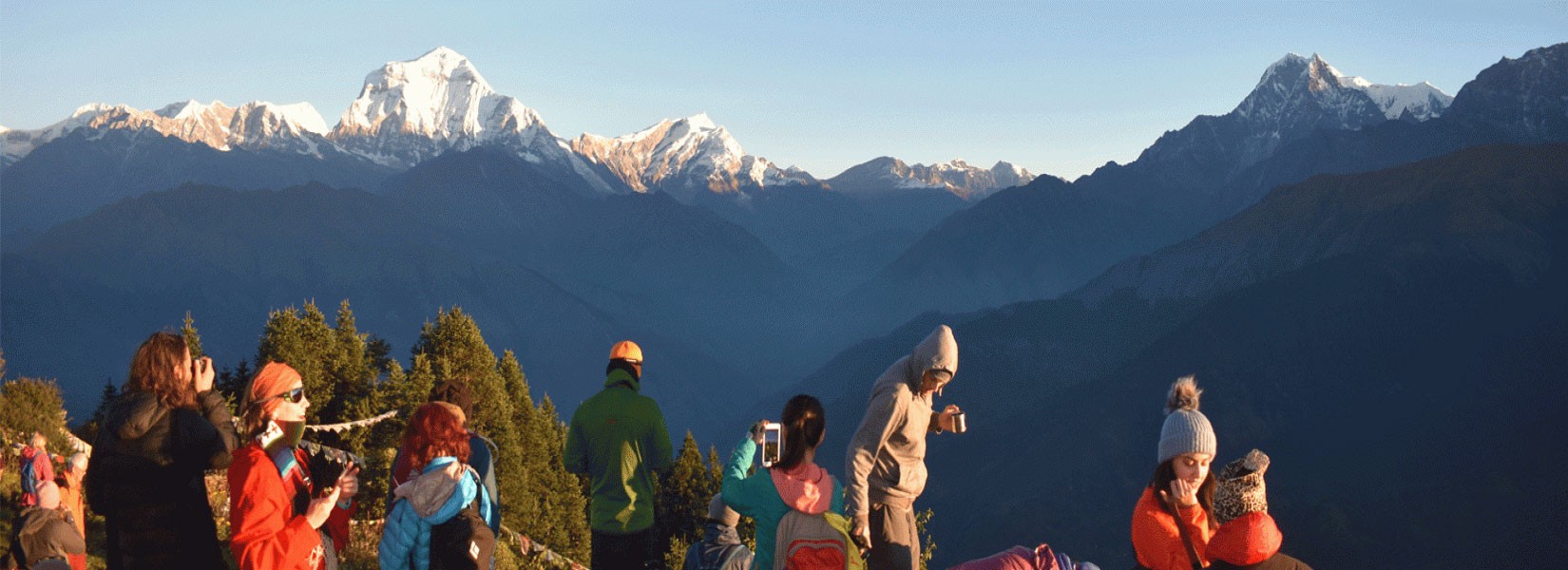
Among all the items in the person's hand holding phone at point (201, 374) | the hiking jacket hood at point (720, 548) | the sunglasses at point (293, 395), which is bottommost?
the hiking jacket hood at point (720, 548)

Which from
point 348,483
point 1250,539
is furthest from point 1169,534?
point 348,483

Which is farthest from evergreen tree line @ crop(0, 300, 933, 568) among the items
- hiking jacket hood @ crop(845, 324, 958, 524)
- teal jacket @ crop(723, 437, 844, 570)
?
teal jacket @ crop(723, 437, 844, 570)

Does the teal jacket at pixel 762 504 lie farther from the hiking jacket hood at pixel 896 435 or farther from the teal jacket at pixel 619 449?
the teal jacket at pixel 619 449

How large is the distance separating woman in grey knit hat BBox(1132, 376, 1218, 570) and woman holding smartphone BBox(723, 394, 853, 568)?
1.98 metres

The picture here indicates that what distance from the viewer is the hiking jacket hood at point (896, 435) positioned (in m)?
8.20

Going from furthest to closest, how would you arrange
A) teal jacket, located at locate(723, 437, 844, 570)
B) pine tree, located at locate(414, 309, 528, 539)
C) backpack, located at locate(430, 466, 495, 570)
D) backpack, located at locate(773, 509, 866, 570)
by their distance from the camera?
pine tree, located at locate(414, 309, 528, 539)
teal jacket, located at locate(723, 437, 844, 570)
backpack, located at locate(773, 509, 866, 570)
backpack, located at locate(430, 466, 495, 570)

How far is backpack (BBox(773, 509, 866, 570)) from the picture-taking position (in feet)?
23.2

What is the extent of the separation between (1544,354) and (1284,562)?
708ft

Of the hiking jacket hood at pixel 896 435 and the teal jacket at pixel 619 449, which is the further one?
the teal jacket at pixel 619 449

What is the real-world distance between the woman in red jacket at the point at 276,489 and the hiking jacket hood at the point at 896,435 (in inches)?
143

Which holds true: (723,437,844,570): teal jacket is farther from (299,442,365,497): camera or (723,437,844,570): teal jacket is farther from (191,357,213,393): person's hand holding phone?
(191,357,213,393): person's hand holding phone

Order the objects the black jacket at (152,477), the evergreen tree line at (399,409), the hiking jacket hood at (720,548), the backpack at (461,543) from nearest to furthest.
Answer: the black jacket at (152,477), the backpack at (461,543), the hiking jacket hood at (720,548), the evergreen tree line at (399,409)

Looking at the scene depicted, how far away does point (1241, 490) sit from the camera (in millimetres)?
5676

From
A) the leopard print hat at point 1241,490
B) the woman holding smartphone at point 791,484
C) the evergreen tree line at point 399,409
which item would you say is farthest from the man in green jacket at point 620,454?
the evergreen tree line at point 399,409
